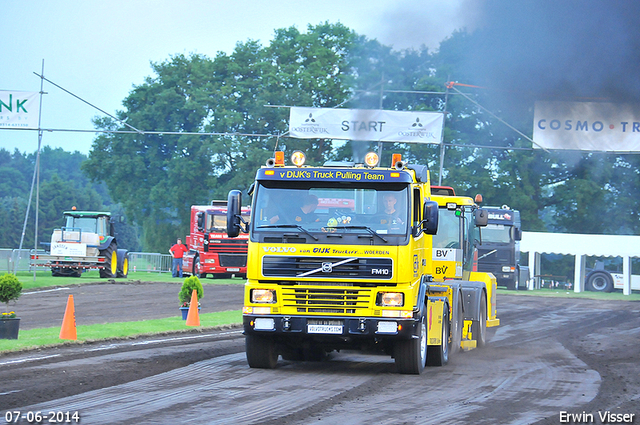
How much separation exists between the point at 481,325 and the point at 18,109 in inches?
838

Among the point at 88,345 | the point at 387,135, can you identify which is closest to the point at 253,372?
the point at 88,345

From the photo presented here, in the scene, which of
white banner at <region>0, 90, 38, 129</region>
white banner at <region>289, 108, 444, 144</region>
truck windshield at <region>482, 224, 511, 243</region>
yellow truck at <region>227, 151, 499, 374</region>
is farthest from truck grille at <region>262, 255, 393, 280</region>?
truck windshield at <region>482, 224, 511, 243</region>

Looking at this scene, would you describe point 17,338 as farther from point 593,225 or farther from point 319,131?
point 593,225

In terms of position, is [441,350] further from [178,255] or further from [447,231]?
[178,255]

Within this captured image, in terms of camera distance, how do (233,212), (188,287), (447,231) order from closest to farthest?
(233,212), (447,231), (188,287)

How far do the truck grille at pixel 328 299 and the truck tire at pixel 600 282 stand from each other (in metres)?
39.6

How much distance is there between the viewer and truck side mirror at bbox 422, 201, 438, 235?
12094mm

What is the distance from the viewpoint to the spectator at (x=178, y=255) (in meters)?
43.8

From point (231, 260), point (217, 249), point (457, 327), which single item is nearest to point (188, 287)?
point (457, 327)

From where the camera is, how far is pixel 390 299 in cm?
1167

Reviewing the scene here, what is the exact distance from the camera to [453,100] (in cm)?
5056

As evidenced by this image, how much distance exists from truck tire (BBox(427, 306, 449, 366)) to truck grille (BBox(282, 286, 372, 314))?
7.38 feet

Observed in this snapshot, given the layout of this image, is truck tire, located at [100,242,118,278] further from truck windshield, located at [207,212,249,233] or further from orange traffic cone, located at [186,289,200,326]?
orange traffic cone, located at [186,289,200,326]

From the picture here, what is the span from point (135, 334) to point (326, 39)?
45929mm
